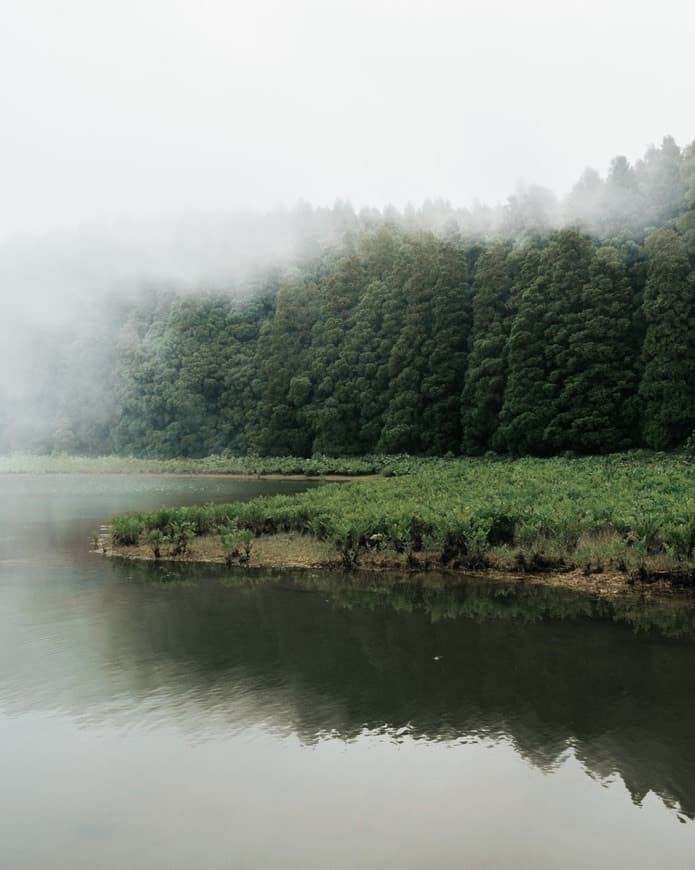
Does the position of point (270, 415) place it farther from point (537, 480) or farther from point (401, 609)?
point (401, 609)

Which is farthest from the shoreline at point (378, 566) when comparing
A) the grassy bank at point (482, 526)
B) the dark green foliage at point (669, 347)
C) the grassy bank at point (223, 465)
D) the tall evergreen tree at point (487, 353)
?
the tall evergreen tree at point (487, 353)

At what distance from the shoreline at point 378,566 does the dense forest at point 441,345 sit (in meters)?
24.2

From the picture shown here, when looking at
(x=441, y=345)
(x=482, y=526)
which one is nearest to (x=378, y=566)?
(x=482, y=526)

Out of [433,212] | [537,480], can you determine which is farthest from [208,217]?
[537,480]

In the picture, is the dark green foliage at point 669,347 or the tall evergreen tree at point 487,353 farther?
the tall evergreen tree at point 487,353

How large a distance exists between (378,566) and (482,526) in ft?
6.79

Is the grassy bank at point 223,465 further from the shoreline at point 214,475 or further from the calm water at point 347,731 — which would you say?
the calm water at point 347,731

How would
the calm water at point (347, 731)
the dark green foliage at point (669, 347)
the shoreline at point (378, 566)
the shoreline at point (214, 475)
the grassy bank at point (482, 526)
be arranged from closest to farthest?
the calm water at point (347, 731), the shoreline at point (378, 566), the grassy bank at point (482, 526), the dark green foliage at point (669, 347), the shoreline at point (214, 475)

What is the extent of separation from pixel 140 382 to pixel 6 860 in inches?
2327

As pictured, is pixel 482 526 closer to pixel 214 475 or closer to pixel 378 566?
pixel 378 566

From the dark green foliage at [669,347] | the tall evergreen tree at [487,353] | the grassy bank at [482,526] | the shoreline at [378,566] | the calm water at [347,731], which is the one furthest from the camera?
the tall evergreen tree at [487,353]

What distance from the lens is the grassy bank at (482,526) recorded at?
12078mm

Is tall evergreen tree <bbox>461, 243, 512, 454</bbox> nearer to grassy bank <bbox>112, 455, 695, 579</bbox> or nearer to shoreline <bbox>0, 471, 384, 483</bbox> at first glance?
shoreline <bbox>0, 471, 384, 483</bbox>

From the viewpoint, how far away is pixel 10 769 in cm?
597
